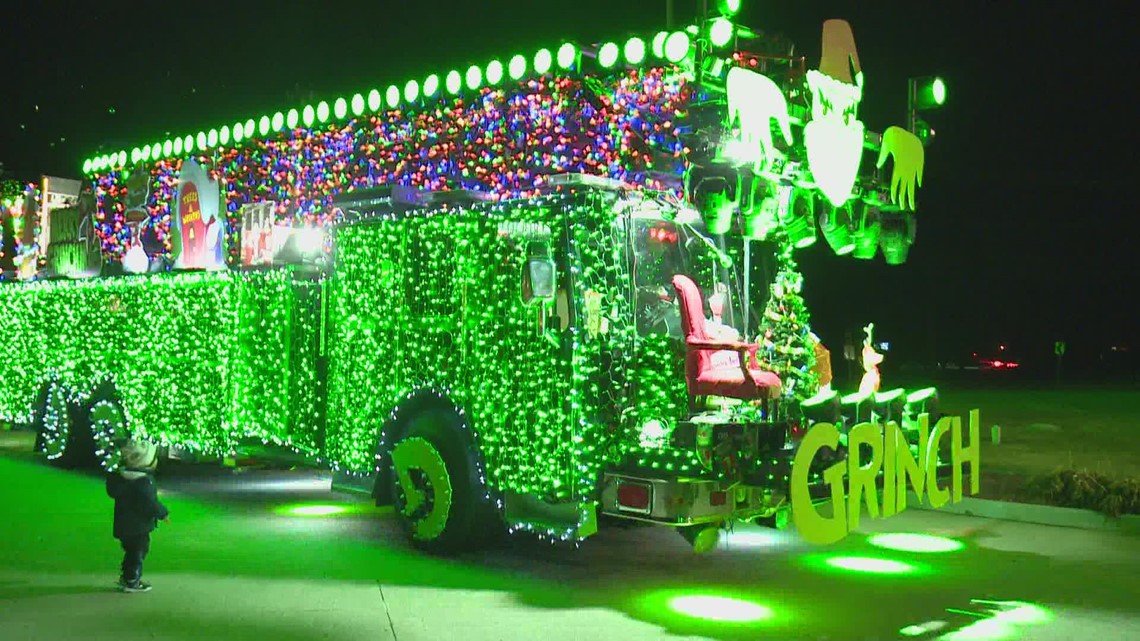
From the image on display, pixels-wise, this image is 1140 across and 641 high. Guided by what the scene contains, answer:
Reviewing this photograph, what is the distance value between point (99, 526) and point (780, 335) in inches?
246

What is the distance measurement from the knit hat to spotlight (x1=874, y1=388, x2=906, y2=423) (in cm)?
513

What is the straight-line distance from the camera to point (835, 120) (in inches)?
321

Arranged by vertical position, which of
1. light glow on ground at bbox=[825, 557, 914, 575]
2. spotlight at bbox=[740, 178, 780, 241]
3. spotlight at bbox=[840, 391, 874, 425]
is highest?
spotlight at bbox=[740, 178, 780, 241]

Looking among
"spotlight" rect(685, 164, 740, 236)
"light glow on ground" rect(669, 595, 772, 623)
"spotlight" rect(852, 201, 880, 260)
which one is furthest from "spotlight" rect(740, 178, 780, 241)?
"light glow on ground" rect(669, 595, 772, 623)

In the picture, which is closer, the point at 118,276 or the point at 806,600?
the point at 806,600

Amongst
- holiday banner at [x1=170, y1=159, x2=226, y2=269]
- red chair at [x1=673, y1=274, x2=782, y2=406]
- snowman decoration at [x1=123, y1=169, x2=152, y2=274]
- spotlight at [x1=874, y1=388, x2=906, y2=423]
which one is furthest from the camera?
snowman decoration at [x1=123, y1=169, x2=152, y2=274]

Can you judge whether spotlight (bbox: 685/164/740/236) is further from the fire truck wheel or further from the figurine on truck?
the fire truck wheel

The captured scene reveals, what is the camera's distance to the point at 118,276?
1332 cm

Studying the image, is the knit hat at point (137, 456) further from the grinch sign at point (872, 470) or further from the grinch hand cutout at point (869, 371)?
the grinch hand cutout at point (869, 371)

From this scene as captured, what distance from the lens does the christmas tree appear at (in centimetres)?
853

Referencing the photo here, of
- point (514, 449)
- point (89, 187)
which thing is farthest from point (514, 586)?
point (89, 187)

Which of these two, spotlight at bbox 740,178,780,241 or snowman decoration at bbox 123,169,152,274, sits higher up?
snowman decoration at bbox 123,169,152,274

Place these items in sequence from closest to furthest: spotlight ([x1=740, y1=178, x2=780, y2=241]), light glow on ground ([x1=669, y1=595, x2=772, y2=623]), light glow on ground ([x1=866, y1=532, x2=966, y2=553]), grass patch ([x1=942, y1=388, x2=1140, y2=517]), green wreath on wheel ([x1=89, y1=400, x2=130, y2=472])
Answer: light glow on ground ([x1=669, y1=595, x2=772, y2=623]) → spotlight ([x1=740, y1=178, x2=780, y2=241]) → light glow on ground ([x1=866, y1=532, x2=966, y2=553]) → grass patch ([x1=942, y1=388, x2=1140, y2=517]) → green wreath on wheel ([x1=89, y1=400, x2=130, y2=472])

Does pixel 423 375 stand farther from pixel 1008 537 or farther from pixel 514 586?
pixel 1008 537
